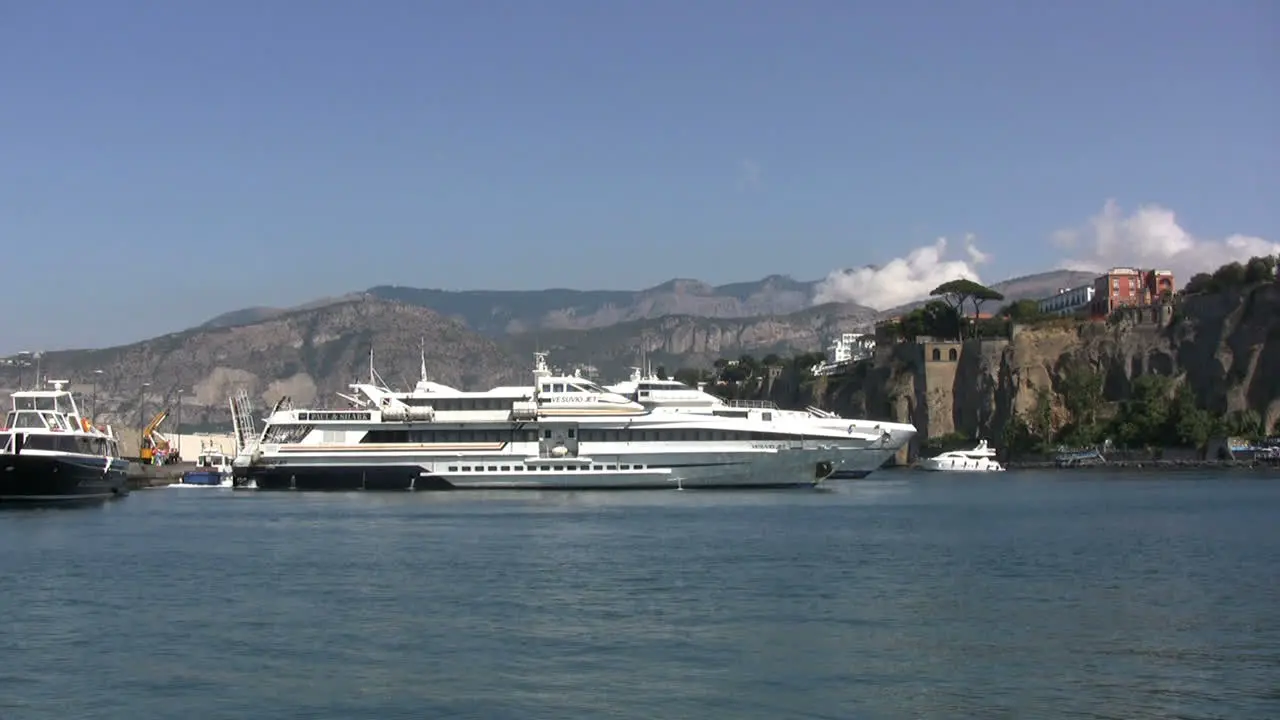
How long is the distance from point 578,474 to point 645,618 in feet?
138

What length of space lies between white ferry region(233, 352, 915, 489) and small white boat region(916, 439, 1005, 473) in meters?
43.8

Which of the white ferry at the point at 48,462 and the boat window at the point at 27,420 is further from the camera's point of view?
the boat window at the point at 27,420

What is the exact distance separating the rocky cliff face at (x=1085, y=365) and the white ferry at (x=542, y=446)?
5812 centimetres

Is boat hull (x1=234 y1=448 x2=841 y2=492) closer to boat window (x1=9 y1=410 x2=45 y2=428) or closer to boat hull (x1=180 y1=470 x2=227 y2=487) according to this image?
boat window (x1=9 y1=410 x2=45 y2=428)

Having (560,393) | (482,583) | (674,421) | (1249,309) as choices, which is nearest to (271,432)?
(560,393)

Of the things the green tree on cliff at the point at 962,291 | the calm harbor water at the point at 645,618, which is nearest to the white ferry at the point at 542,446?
the calm harbor water at the point at 645,618

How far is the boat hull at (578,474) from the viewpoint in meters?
69.2

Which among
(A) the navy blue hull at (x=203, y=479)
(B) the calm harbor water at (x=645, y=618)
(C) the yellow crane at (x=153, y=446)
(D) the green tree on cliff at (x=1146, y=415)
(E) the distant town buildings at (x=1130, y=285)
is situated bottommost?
(B) the calm harbor water at (x=645, y=618)

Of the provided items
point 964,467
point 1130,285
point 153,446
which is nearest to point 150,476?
point 153,446

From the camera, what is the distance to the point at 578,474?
69500 mm

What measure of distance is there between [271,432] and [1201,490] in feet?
149

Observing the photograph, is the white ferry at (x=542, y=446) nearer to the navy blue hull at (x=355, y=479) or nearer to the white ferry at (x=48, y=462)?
the navy blue hull at (x=355, y=479)

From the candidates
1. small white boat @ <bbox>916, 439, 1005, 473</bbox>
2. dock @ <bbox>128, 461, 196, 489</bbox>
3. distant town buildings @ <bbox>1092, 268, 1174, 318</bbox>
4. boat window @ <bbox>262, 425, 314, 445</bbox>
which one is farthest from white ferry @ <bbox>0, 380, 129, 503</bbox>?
distant town buildings @ <bbox>1092, 268, 1174, 318</bbox>

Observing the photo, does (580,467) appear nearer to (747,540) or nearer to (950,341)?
(747,540)
